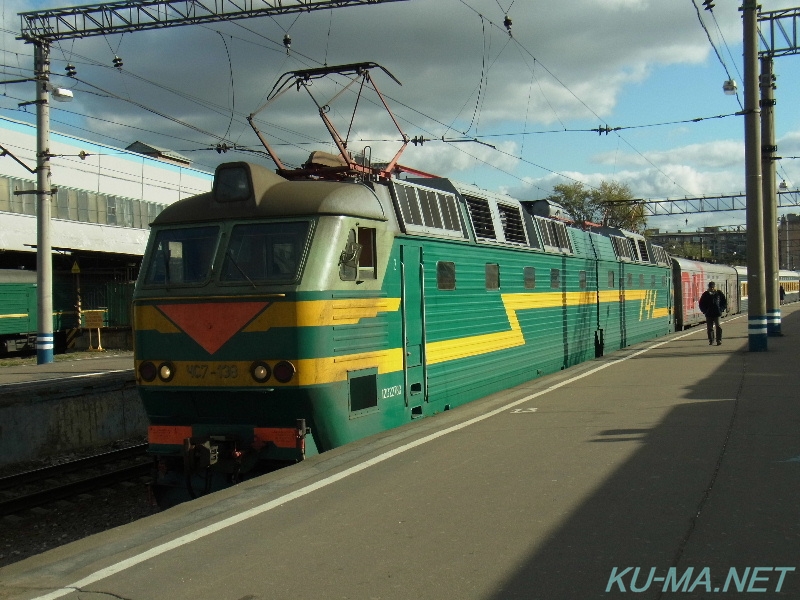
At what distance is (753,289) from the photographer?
18.3 metres

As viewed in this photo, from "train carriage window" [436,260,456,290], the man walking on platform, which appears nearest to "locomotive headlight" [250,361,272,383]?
"train carriage window" [436,260,456,290]

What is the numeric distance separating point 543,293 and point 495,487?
8.34 metres

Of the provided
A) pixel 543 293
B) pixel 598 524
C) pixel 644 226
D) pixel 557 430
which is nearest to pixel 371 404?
pixel 557 430

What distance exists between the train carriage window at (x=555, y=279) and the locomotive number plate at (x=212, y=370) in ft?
28.0

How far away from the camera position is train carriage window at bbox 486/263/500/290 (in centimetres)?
1209

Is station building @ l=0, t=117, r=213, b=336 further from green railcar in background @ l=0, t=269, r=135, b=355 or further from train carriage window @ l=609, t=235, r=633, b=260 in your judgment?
train carriage window @ l=609, t=235, r=633, b=260

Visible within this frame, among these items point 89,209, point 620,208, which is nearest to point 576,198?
point 620,208

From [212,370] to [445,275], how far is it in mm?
3586

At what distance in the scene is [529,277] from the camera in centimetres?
1404

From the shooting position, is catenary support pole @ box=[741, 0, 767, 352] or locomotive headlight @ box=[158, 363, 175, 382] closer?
locomotive headlight @ box=[158, 363, 175, 382]

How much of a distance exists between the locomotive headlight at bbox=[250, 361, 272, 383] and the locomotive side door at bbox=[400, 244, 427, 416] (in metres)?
2.04

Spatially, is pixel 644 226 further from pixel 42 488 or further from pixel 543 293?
pixel 42 488

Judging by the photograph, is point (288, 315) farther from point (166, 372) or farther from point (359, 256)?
Answer: point (166, 372)

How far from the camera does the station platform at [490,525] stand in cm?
471
